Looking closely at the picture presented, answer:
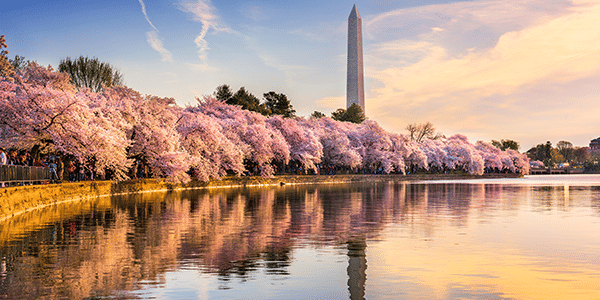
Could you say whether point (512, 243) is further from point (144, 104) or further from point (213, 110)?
point (213, 110)

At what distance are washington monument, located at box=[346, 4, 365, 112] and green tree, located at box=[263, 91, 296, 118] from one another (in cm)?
1625

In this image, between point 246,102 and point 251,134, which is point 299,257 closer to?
point 251,134

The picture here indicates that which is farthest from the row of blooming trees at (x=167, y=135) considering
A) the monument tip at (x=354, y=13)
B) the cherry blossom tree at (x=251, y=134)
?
the monument tip at (x=354, y=13)

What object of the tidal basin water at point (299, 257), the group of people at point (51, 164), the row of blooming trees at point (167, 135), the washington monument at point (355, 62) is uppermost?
the washington monument at point (355, 62)

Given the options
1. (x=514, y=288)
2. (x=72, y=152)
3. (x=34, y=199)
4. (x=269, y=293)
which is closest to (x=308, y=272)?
(x=269, y=293)

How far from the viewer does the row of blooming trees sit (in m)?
42.2

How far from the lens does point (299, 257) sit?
15.0 metres

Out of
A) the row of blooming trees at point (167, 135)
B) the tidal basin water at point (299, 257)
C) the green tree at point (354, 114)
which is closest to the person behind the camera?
the tidal basin water at point (299, 257)

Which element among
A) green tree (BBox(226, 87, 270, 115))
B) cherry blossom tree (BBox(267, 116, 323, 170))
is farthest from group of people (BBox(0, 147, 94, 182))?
green tree (BBox(226, 87, 270, 115))

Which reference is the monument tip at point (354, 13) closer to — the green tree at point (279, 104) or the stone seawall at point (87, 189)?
the green tree at point (279, 104)

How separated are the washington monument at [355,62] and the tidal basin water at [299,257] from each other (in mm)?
113168

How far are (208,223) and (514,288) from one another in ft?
48.2

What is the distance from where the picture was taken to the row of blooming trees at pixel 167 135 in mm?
42219

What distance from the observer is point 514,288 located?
11.3 metres
